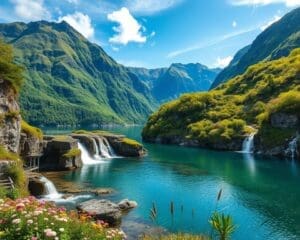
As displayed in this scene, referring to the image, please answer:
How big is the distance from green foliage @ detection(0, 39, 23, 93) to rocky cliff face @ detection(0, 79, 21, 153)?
105cm

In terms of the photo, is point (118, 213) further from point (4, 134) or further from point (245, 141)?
point (245, 141)

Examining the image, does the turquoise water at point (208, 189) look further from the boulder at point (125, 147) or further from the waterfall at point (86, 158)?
the boulder at point (125, 147)

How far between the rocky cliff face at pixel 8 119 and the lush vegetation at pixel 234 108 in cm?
8293

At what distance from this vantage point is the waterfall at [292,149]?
117 meters

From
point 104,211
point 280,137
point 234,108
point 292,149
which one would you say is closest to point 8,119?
point 104,211

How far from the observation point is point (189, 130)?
169250 millimetres

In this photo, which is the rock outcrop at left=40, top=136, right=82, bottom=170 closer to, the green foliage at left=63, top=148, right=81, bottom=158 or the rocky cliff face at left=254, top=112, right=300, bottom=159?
the green foliage at left=63, top=148, right=81, bottom=158

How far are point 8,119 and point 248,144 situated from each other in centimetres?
9187

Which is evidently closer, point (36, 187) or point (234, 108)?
point (36, 187)

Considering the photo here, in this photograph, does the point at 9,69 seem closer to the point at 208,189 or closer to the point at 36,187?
the point at 36,187

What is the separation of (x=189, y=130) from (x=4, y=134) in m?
114

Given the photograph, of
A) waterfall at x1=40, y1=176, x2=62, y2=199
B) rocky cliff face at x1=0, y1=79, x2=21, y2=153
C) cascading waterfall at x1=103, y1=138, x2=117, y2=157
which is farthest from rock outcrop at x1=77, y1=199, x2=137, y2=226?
cascading waterfall at x1=103, y1=138, x2=117, y2=157

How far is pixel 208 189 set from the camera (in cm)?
6719

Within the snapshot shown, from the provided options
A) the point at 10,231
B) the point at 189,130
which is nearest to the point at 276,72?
the point at 189,130
